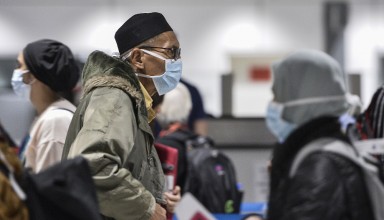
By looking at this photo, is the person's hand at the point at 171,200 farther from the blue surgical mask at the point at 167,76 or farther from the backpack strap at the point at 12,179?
the backpack strap at the point at 12,179

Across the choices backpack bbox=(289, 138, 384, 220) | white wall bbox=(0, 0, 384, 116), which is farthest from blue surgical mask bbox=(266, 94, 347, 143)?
white wall bbox=(0, 0, 384, 116)

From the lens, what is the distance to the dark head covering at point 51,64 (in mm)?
2982

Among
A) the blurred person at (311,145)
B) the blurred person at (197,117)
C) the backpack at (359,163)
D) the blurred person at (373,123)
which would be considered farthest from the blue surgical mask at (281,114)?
the blurred person at (197,117)

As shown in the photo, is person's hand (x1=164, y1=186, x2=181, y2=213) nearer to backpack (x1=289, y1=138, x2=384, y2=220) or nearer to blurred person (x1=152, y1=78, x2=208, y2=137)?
backpack (x1=289, y1=138, x2=384, y2=220)

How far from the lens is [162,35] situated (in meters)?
2.41

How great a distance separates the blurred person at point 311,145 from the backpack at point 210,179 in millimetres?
2083

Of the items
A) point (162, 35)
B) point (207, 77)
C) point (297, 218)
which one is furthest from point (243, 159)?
point (207, 77)

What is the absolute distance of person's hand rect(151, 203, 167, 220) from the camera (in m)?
2.17

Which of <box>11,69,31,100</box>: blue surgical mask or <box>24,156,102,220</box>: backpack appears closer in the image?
<box>24,156,102,220</box>: backpack

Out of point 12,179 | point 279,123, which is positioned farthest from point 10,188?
point 279,123

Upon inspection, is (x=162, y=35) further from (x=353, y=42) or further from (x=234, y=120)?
(x=353, y=42)

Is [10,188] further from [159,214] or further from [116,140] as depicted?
[159,214]

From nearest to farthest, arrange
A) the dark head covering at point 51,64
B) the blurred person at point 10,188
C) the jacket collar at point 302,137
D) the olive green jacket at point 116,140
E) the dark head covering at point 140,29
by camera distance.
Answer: the blurred person at point 10,188, the jacket collar at point 302,137, the olive green jacket at point 116,140, the dark head covering at point 140,29, the dark head covering at point 51,64

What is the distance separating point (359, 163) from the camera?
68.0 inches
